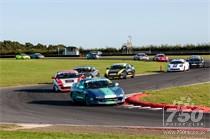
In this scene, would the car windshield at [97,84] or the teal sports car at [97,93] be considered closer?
the teal sports car at [97,93]

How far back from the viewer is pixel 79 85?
2883 cm

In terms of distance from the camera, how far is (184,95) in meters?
27.6

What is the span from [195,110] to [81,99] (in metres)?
7.03

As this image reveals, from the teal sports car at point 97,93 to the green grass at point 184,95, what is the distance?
1364 millimetres

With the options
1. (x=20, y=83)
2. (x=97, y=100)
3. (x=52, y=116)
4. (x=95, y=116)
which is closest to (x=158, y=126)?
(x=95, y=116)

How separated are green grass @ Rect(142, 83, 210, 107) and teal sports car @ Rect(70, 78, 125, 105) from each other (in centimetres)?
136

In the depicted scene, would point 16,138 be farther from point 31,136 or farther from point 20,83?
point 20,83

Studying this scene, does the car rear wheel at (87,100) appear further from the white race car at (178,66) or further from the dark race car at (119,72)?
the white race car at (178,66)

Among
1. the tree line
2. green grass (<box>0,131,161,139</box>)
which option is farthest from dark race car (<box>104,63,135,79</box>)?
the tree line

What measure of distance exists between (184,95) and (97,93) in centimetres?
420

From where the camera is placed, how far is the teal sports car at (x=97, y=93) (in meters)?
26.4

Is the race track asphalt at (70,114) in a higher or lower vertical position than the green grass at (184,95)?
lower

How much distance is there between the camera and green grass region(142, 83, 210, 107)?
25.6 metres

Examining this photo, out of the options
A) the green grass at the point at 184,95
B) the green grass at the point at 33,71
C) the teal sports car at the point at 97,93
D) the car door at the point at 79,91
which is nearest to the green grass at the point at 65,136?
the green grass at the point at 184,95
